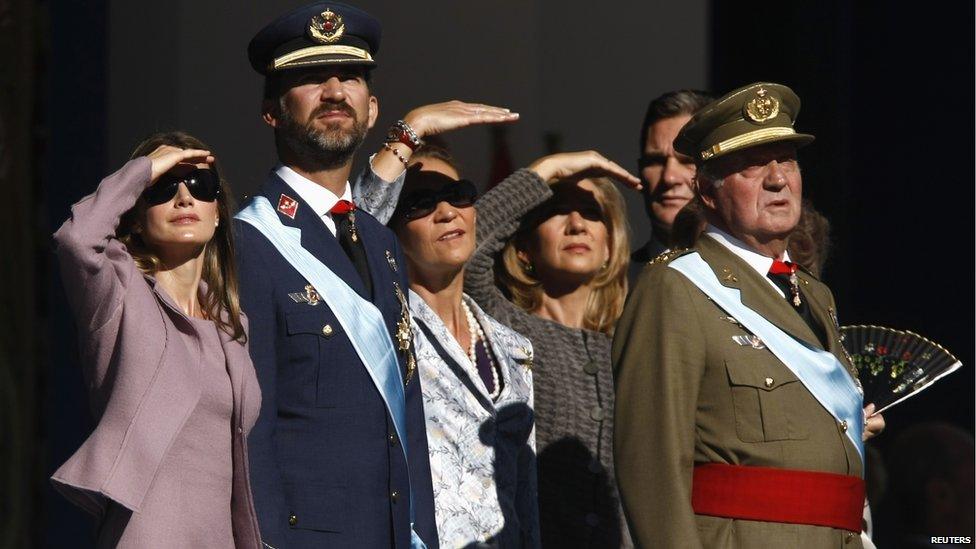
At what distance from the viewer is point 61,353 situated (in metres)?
5.82

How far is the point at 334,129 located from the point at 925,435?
290cm

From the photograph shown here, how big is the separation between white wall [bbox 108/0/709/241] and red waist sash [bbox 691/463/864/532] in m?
2.38

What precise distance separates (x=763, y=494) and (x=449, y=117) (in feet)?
5.15

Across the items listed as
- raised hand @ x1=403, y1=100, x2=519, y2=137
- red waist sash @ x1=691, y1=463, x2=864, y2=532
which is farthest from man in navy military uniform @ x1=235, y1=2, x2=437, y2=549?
red waist sash @ x1=691, y1=463, x2=864, y2=532

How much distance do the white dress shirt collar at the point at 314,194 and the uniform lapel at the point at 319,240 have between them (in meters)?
0.01

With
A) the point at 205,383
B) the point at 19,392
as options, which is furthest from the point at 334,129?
the point at 19,392

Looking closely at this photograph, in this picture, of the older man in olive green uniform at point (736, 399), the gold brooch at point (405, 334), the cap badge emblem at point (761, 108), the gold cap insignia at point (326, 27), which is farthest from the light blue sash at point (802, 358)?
the gold cap insignia at point (326, 27)

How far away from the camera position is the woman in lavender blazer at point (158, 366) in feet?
12.8

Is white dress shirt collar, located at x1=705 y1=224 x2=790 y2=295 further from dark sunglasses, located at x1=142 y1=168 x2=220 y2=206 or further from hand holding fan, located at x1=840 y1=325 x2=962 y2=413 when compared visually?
dark sunglasses, located at x1=142 y1=168 x2=220 y2=206

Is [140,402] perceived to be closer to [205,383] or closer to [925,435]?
[205,383]

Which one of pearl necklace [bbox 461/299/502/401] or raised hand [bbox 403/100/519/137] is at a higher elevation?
raised hand [bbox 403/100/519/137]

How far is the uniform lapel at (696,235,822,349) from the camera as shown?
14.3ft

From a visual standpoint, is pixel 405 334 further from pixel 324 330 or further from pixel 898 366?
pixel 898 366

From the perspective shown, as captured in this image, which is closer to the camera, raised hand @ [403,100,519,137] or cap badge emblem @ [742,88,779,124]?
cap badge emblem @ [742,88,779,124]
